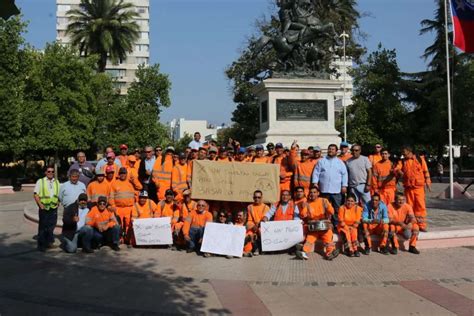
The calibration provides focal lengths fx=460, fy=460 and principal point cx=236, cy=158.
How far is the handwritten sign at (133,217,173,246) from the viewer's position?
29.7 ft

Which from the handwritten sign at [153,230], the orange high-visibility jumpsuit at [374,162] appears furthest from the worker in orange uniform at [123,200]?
the orange high-visibility jumpsuit at [374,162]

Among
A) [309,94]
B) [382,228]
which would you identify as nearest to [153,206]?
[382,228]

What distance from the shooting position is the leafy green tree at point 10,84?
27328mm

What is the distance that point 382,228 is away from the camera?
28.4 feet

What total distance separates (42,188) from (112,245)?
69.9 inches

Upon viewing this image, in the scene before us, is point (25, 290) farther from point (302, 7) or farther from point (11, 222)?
point (302, 7)

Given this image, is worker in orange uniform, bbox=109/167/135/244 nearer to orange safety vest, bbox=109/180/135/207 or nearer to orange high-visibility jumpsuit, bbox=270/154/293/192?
orange safety vest, bbox=109/180/135/207

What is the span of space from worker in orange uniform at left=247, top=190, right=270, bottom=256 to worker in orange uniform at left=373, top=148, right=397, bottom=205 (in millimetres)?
2422

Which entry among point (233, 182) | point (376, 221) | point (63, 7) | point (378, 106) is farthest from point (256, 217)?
point (63, 7)

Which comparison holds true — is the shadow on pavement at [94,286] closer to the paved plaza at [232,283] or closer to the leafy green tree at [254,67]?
the paved plaza at [232,283]

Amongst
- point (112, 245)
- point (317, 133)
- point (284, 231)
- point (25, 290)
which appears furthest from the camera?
point (317, 133)

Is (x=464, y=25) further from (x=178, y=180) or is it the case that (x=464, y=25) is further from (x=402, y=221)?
(x=178, y=180)

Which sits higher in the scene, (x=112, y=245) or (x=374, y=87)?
(x=374, y=87)

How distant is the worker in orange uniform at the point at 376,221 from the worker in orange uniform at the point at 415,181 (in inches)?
41.8
